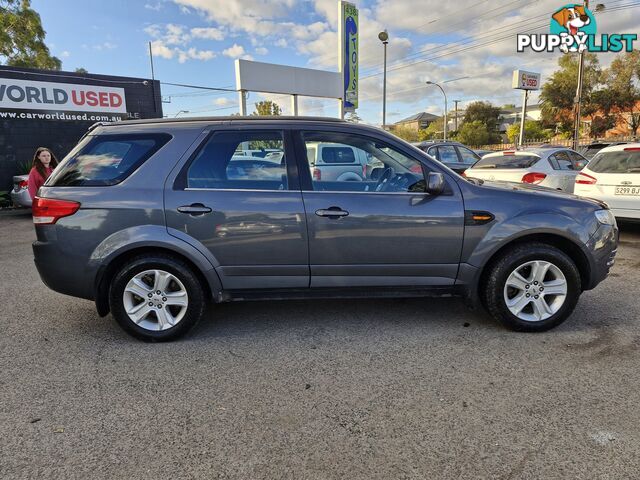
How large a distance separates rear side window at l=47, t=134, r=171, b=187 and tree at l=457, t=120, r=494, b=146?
6480cm

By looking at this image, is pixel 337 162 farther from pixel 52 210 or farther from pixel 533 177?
pixel 533 177

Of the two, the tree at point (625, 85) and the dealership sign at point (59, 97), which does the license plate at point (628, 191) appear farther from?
the tree at point (625, 85)

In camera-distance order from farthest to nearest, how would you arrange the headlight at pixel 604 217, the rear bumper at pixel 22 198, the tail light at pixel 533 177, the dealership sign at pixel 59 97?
the dealership sign at pixel 59 97 < the rear bumper at pixel 22 198 < the tail light at pixel 533 177 < the headlight at pixel 604 217

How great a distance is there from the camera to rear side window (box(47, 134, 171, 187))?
351 cm

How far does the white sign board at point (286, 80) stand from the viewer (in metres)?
18.4

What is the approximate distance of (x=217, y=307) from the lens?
14.7 ft

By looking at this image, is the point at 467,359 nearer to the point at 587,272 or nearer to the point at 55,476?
the point at 587,272

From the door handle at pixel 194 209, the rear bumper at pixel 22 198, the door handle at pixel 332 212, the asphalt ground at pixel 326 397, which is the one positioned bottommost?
the asphalt ground at pixel 326 397

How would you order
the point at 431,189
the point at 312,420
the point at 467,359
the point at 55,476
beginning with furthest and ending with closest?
the point at 431,189, the point at 467,359, the point at 312,420, the point at 55,476

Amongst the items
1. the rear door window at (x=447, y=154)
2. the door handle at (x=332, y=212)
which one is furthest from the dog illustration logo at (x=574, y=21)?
the door handle at (x=332, y=212)

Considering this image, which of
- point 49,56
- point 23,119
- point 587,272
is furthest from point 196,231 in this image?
point 49,56

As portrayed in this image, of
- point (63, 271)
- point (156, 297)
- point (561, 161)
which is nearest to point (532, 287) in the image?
point (156, 297)

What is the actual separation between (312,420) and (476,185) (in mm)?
2285

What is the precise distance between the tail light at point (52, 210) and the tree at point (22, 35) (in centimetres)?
2436
